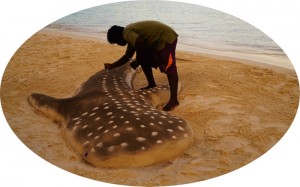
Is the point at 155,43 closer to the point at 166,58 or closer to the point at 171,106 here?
the point at 166,58

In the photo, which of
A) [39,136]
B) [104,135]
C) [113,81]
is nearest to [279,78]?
[113,81]

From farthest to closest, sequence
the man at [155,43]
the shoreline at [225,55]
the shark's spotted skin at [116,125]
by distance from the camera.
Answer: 1. the shoreline at [225,55]
2. the man at [155,43]
3. the shark's spotted skin at [116,125]

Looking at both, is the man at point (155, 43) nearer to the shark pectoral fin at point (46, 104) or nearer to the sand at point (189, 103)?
the sand at point (189, 103)

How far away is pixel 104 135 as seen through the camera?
468 cm

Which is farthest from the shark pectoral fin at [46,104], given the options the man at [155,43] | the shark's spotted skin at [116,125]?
the man at [155,43]

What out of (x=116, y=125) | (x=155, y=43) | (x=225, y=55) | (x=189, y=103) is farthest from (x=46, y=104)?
(x=225, y=55)

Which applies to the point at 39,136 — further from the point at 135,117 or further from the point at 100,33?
the point at 100,33

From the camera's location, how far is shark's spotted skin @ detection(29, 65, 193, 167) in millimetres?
→ 4520

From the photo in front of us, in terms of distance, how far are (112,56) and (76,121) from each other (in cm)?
184

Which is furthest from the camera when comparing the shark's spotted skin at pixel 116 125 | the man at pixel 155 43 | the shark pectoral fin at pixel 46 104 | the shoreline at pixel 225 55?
the shoreline at pixel 225 55

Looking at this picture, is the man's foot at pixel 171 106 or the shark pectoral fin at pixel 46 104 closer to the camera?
the shark pectoral fin at pixel 46 104

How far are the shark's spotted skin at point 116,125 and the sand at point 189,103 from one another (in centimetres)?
10

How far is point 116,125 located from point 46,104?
0.99 m

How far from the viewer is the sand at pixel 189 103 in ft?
14.9
